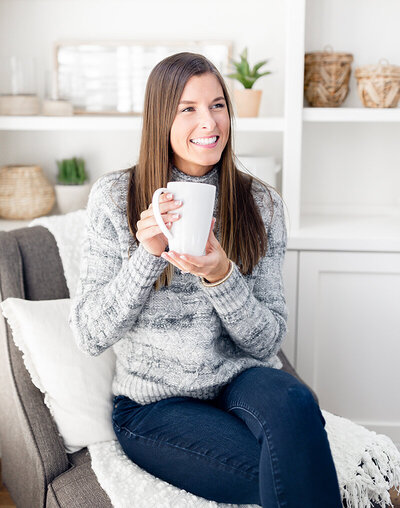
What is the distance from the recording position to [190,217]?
107 cm

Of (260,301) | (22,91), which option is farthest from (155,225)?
(22,91)

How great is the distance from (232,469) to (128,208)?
0.56m

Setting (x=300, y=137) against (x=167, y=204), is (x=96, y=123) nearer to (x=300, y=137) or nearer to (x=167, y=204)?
(x=300, y=137)

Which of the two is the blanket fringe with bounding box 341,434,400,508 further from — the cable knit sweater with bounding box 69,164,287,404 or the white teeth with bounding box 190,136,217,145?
the white teeth with bounding box 190,136,217,145

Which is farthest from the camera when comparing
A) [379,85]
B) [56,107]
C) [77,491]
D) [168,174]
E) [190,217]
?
[56,107]

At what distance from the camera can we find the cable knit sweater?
4.42 feet

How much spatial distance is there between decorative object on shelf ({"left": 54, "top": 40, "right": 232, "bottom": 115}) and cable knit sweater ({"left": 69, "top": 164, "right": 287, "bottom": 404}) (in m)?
0.90

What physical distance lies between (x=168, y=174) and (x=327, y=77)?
2.99 feet

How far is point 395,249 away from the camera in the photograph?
2.03m

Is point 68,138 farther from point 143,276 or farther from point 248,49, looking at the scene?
point 143,276

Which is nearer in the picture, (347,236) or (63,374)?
(63,374)

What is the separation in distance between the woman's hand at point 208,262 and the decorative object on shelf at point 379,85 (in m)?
1.07

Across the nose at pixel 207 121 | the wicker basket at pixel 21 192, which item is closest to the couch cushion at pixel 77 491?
the nose at pixel 207 121

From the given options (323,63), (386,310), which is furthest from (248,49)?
(386,310)
